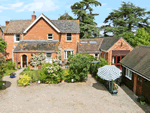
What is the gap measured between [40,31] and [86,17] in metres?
16.6

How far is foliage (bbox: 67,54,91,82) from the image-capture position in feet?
60.1

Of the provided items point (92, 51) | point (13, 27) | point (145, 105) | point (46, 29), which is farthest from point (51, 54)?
point (145, 105)

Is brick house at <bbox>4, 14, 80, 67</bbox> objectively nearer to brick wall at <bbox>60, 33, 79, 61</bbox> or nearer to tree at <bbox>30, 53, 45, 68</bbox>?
brick wall at <bbox>60, 33, 79, 61</bbox>

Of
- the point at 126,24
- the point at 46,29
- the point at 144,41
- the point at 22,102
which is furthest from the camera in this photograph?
the point at 126,24

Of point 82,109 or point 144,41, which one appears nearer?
point 82,109

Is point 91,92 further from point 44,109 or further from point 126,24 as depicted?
point 126,24

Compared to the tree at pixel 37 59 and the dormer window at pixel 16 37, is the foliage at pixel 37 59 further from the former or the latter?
the dormer window at pixel 16 37

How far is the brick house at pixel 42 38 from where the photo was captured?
1049 inches

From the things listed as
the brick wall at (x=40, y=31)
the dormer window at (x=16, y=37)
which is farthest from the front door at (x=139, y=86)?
the dormer window at (x=16, y=37)

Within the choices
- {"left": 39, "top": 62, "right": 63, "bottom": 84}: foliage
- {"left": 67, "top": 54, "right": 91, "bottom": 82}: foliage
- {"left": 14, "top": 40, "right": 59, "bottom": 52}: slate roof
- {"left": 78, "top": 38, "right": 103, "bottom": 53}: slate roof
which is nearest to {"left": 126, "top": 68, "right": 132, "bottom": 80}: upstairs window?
{"left": 67, "top": 54, "right": 91, "bottom": 82}: foliage

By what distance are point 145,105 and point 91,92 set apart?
17.1 feet

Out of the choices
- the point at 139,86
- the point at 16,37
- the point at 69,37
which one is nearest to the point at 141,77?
the point at 139,86

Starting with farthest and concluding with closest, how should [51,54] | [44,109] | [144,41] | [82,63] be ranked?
[144,41], [51,54], [82,63], [44,109]

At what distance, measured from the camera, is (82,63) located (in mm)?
18391
